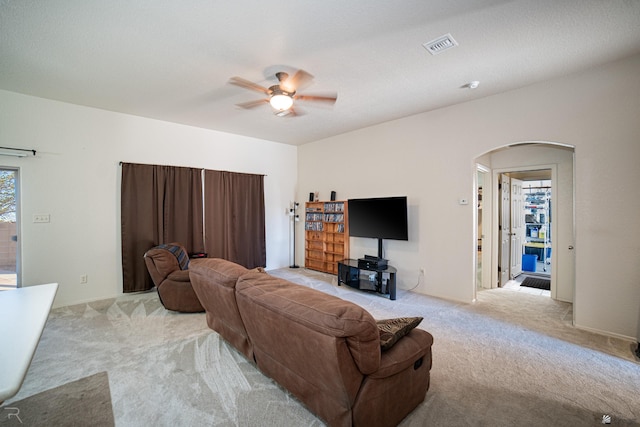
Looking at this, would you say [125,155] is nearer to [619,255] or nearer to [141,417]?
[141,417]

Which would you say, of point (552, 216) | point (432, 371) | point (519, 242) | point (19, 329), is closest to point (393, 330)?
point (432, 371)

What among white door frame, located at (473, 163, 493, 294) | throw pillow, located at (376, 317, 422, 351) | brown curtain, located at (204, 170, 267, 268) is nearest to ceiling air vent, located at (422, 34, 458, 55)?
throw pillow, located at (376, 317, 422, 351)

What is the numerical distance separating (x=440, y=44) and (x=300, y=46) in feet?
4.22

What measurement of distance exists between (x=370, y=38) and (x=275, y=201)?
4354 mm

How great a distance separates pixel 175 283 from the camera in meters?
3.62

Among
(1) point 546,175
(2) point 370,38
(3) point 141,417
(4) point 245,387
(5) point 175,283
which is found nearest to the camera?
(3) point 141,417

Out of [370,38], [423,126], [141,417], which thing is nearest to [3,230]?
[141,417]

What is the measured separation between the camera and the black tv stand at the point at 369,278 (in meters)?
4.32

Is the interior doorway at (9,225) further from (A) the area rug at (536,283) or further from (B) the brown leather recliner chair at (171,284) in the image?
(A) the area rug at (536,283)

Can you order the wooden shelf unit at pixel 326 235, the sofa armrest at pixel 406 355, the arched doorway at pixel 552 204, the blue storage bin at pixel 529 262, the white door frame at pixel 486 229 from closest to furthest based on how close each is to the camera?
the sofa armrest at pixel 406 355
the arched doorway at pixel 552 204
the white door frame at pixel 486 229
the wooden shelf unit at pixel 326 235
the blue storage bin at pixel 529 262

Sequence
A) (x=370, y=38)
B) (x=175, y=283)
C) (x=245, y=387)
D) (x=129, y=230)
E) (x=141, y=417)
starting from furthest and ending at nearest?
(x=129, y=230)
(x=175, y=283)
(x=370, y=38)
(x=245, y=387)
(x=141, y=417)

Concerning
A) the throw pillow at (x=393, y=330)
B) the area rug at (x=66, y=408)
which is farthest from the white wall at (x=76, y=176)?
the throw pillow at (x=393, y=330)

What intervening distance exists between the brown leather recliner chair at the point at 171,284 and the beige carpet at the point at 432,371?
0.14m

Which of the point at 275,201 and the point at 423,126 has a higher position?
the point at 423,126
